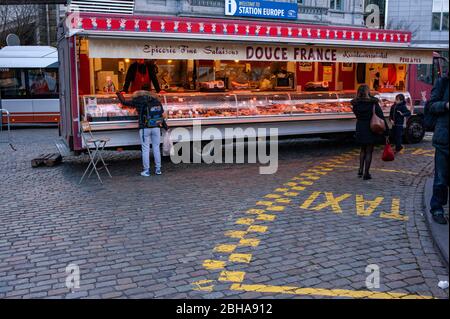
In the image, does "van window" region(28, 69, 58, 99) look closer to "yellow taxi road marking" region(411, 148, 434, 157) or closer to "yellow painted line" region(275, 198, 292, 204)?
"yellow taxi road marking" region(411, 148, 434, 157)

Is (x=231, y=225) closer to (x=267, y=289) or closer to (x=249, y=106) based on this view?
(x=267, y=289)

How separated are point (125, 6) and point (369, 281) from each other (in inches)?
660

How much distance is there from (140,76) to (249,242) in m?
7.23

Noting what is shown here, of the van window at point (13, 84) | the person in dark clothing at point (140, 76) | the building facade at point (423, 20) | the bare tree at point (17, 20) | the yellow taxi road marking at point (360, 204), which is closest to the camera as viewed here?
the yellow taxi road marking at point (360, 204)

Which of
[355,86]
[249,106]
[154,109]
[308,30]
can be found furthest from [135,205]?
[355,86]

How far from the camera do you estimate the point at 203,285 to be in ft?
14.9

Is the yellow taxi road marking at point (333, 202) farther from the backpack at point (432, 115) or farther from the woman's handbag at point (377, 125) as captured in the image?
the backpack at point (432, 115)

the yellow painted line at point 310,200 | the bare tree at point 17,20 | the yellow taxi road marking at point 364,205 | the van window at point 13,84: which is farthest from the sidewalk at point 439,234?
the bare tree at point 17,20

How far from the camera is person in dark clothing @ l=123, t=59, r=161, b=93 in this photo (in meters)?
11.7

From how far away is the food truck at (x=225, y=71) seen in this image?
980cm

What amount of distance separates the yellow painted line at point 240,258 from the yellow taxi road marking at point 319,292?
24.2 inches

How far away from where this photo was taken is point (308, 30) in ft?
38.5

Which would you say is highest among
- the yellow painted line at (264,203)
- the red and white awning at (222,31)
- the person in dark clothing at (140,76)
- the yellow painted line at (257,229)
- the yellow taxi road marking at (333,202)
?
the red and white awning at (222,31)

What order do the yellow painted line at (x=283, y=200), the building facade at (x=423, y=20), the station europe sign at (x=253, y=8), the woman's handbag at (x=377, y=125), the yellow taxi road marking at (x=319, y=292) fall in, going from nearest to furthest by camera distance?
the yellow taxi road marking at (x=319, y=292)
the yellow painted line at (x=283, y=200)
the woman's handbag at (x=377, y=125)
the station europe sign at (x=253, y=8)
the building facade at (x=423, y=20)
